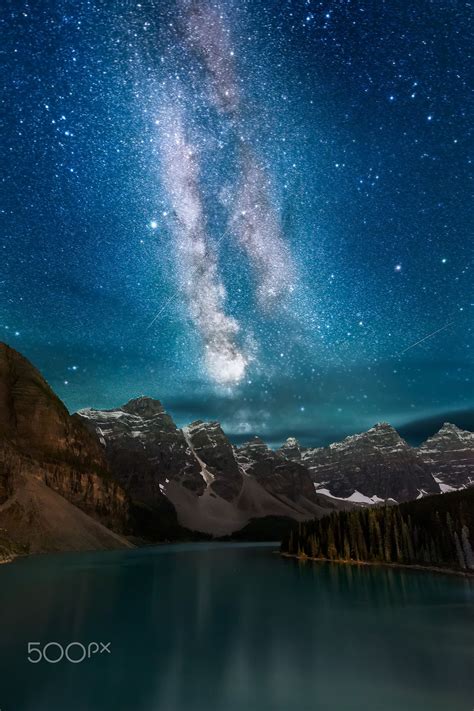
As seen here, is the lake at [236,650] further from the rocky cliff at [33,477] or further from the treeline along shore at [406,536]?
the rocky cliff at [33,477]

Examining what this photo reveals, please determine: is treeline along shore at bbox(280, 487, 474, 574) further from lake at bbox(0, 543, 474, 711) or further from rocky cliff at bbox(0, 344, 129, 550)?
rocky cliff at bbox(0, 344, 129, 550)

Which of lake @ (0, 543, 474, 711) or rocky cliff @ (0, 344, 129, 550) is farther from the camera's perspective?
rocky cliff @ (0, 344, 129, 550)

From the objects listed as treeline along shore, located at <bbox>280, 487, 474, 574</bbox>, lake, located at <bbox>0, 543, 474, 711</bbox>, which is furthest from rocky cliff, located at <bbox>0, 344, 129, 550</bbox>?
lake, located at <bbox>0, 543, 474, 711</bbox>

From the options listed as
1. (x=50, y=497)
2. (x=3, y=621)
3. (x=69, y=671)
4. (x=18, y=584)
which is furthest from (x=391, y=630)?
(x=50, y=497)

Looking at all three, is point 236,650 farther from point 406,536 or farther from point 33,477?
point 33,477

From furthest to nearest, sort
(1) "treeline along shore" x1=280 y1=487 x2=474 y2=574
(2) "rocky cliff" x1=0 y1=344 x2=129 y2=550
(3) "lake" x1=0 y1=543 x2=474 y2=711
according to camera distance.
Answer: (2) "rocky cliff" x1=0 y1=344 x2=129 y2=550, (1) "treeline along shore" x1=280 y1=487 x2=474 y2=574, (3) "lake" x1=0 y1=543 x2=474 y2=711

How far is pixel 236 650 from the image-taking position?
1171 inches

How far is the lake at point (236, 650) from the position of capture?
2064 centimetres

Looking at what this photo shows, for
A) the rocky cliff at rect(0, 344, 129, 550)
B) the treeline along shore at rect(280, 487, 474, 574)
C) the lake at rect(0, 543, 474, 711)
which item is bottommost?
the lake at rect(0, 543, 474, 711)

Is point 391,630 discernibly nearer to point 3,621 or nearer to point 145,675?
point 145,675

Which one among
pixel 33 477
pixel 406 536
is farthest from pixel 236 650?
pixel 33 477

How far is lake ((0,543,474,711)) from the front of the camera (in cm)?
2064

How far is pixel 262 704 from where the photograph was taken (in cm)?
2027

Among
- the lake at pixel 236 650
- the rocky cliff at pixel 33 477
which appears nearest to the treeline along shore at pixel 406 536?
the lake at pixel 236 650
